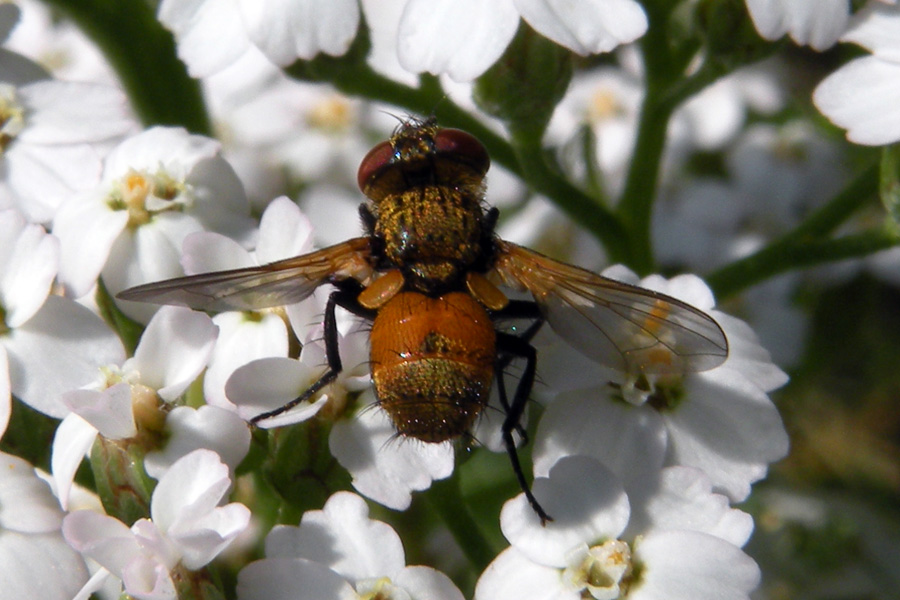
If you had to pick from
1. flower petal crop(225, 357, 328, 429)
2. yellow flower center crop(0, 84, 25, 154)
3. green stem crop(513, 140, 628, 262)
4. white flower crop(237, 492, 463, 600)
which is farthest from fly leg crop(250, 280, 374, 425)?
yellow flower center crop(0, 84, 25, 154)

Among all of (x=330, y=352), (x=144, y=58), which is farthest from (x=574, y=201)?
(x=144, y=58)

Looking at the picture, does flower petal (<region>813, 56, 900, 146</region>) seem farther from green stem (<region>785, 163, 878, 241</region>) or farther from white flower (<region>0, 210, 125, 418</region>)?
white flower (<region>0, 210, 125, 418</region>)

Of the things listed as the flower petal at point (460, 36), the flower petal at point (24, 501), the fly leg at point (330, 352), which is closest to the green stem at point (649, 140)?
the flower petal at point (460, 36)

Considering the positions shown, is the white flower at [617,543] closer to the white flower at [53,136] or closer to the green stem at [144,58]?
the white flower at [53,136]

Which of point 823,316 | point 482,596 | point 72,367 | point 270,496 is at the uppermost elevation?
point 72,367

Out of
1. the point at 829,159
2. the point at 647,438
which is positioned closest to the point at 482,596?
the point at 647,438

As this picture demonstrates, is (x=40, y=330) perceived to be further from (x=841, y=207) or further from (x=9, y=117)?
(x=841, y=207)

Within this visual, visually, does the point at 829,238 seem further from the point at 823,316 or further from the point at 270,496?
the point at 270,496
